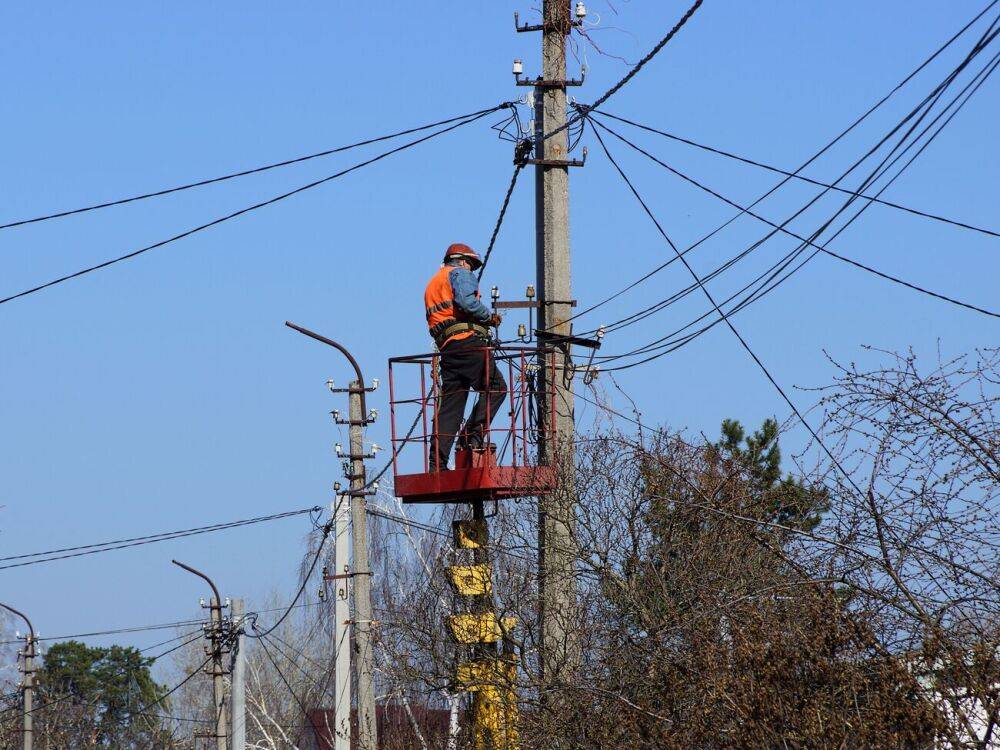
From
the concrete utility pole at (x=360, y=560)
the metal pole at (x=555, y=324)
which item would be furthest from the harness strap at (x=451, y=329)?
the concrete utility pole at (x=360, y=560)

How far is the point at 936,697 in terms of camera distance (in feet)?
28.9

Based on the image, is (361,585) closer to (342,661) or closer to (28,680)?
(342,661)

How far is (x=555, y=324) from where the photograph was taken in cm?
1498

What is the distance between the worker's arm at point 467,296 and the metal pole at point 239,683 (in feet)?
39.7

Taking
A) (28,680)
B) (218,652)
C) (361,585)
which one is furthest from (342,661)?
(28,680)

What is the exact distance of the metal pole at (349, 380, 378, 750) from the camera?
21.1 meters

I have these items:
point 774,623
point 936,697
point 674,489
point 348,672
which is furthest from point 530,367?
point 348,672

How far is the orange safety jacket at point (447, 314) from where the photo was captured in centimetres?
1550

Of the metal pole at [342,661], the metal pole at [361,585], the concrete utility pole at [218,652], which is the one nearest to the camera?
the metal pole at [361,585]

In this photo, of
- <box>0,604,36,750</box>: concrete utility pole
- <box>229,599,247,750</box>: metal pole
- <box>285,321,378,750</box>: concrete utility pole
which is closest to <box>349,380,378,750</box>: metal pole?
<box>285,321,378,750</box>: concrete utility pole

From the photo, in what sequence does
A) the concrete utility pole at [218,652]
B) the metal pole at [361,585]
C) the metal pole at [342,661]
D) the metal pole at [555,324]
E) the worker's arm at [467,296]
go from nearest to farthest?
1. the metal pole at [555,324]
2. the worker's arm at [467,296]
3. the metal pole at [361,585]
4. the metal pole at [342,661]
5. the concrete utility pole at [218,652]

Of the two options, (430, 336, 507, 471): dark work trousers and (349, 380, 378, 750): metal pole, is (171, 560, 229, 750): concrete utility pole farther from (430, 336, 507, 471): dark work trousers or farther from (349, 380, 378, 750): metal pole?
(430, 336, 507, 471): dark work trousers

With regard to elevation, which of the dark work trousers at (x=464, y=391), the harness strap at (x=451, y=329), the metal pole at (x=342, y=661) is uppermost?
the harness strap at (x=451, y=329)

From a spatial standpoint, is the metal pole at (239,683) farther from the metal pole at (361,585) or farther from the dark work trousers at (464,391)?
the dark work trousers at (464,391)
